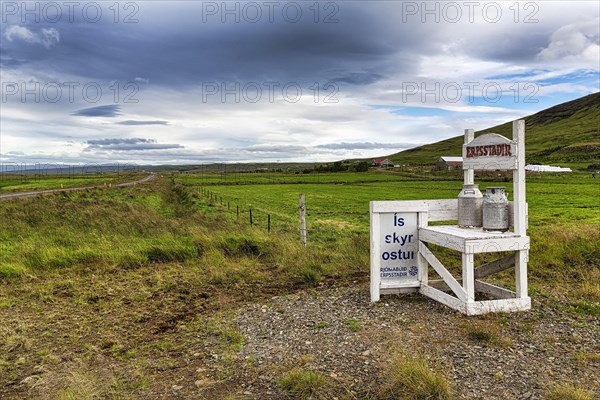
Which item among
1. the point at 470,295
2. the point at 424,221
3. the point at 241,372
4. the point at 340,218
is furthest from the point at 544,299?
the point at 340,218

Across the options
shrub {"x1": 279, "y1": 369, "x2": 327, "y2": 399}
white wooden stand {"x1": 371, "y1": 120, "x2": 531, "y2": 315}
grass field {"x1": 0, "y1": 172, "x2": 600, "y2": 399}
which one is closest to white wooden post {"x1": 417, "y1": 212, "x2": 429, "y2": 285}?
white wooden stand {"x1": 371, "y1": 120, "x2": 531, "y2": 315}

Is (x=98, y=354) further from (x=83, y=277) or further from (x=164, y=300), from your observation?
(x=83, y=277)

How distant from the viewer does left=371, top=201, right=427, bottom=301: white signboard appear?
785cm

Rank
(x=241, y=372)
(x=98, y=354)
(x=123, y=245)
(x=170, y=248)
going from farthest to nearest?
(x=123, y=245) → (x=170, y=248) → (x=98, y=354) → (x=241, y=372)

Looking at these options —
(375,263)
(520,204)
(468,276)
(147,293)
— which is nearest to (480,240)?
(468,276)

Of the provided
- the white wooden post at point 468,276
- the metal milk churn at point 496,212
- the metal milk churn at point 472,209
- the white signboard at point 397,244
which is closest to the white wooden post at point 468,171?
the metal milk churn at point 472,209

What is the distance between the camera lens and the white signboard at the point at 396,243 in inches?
309

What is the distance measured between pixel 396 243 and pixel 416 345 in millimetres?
2642

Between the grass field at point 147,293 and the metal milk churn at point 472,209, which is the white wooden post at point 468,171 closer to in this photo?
the metal milk churn at point 472,209

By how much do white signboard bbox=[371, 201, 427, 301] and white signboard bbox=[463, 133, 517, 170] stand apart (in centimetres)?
113

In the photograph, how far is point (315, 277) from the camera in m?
9.16

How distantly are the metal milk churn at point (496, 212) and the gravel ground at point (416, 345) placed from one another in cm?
137

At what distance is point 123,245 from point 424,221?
8.35m

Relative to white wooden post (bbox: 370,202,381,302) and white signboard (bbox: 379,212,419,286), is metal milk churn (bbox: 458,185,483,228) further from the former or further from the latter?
white wooden post (bbox: 370,202,381,302)
